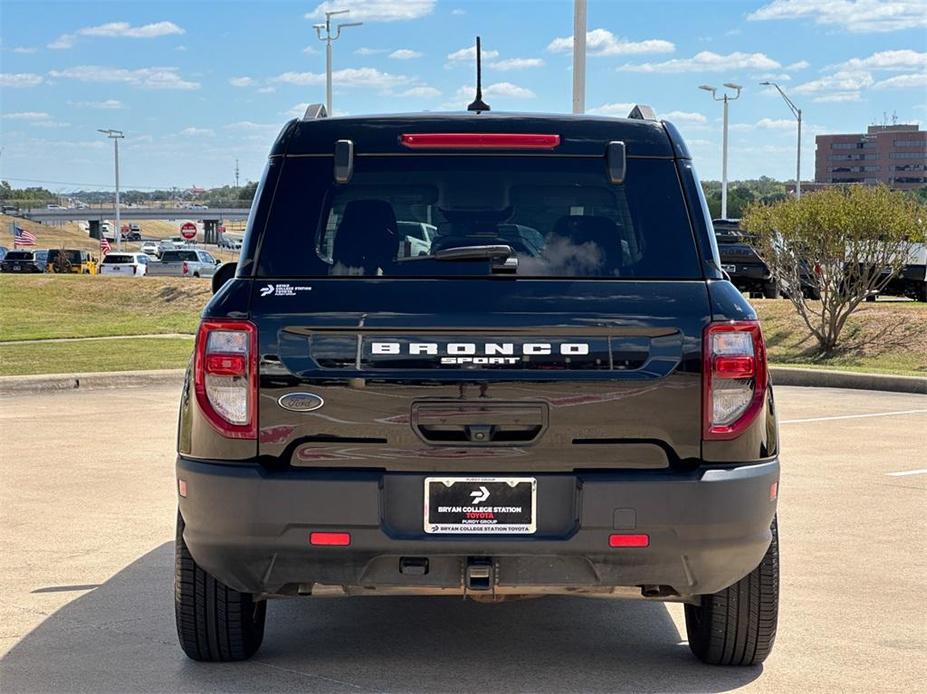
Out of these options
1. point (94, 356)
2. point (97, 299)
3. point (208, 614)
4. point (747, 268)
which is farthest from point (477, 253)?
point (97, 299)

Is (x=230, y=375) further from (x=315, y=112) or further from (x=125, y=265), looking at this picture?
(x=125, y=265)

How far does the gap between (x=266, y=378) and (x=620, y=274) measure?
129 centimetres

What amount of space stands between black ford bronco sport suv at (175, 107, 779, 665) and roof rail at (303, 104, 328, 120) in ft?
1.99

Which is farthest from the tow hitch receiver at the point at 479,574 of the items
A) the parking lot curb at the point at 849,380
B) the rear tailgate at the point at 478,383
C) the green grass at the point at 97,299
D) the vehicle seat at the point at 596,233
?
the green grass at the point at 97,299

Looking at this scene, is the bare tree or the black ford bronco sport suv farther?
the bare tree

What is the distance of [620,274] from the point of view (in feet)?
15.6

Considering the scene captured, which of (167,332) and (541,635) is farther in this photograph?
(167,332)

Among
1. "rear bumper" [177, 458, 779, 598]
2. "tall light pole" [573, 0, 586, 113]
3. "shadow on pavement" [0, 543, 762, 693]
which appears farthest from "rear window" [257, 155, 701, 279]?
"tall light pole" [573, 0, 586, 113]

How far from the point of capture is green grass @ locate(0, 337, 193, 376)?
18375 mm

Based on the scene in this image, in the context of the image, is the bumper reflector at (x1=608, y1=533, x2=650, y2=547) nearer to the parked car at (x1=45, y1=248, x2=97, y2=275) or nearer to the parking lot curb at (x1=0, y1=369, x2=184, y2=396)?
the parking lot curb at (x1=0, y1=369, x2=184, y2=396)

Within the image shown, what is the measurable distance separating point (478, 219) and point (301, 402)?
1.02m

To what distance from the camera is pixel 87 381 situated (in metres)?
17.0

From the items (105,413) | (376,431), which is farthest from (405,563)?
(105,413)

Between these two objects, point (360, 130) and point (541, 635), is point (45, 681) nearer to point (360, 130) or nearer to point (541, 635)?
point (541, 635)
